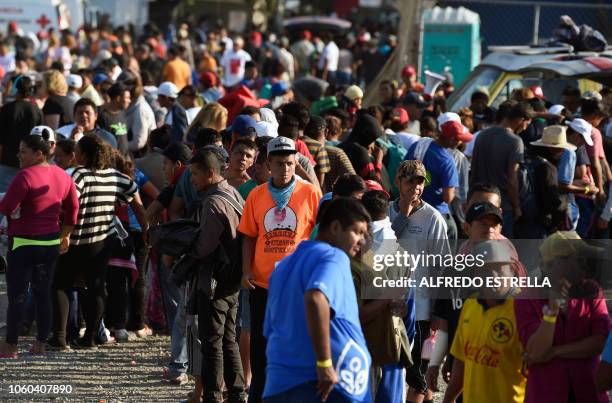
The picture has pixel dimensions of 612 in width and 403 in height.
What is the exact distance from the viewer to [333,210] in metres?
5.47

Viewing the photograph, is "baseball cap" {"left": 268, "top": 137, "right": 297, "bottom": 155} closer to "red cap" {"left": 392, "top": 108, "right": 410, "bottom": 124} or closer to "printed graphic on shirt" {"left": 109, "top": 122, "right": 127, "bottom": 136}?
"printed graphic on shirt" {"left": 109, "top": 122, "right": 127, "bottom": 136}

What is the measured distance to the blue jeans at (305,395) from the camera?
5312 mm

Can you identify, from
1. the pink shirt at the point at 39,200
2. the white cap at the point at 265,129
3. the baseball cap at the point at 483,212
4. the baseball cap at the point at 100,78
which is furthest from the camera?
the baseball cap at the point at 100,78

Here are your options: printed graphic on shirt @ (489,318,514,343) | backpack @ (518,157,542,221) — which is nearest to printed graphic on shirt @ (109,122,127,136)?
backpack @ (518,157,542,221)

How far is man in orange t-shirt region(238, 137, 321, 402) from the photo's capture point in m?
7.44

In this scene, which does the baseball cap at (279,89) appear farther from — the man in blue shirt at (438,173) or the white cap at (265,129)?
the white cap at (265,129)

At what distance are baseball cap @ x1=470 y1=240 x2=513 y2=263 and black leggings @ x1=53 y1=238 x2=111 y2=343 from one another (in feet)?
13.5

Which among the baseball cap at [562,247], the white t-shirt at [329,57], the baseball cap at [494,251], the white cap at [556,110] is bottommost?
the white t-shirt at [329,57]

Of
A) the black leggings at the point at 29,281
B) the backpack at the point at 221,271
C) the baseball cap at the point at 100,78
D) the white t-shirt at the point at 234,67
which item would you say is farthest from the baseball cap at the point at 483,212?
the white t-shirt at the point at 234,67

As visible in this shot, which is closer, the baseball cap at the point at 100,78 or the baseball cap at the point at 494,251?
the baseball cap at the point at 494,251

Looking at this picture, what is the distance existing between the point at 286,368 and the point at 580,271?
52.3 inches

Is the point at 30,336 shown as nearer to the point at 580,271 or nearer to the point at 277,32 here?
the point at 580,271

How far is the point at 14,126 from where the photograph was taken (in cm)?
1255

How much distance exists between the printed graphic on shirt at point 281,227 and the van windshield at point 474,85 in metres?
7.76
